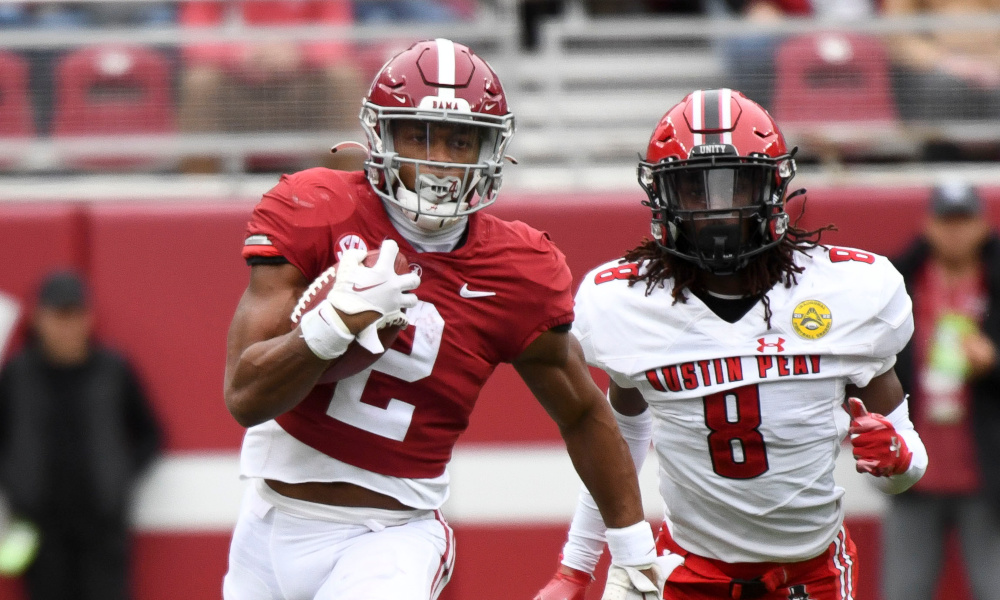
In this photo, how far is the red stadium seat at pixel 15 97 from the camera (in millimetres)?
5355

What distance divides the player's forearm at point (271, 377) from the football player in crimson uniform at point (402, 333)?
4.6 inches

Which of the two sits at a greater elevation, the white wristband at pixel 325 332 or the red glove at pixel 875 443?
the white wristband at pixel 325 332

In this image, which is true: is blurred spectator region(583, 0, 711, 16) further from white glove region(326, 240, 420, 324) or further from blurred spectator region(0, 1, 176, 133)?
white glove region(326, 240, 420, 324)

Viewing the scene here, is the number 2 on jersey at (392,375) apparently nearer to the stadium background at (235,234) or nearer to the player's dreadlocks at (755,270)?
the player's dreadlocks at (755,270)

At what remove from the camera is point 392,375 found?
290 cm

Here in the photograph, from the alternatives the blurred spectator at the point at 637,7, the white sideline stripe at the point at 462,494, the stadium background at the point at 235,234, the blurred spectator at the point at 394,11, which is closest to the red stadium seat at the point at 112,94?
the stadium background at the point at 235,234

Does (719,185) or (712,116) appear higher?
(712,116)

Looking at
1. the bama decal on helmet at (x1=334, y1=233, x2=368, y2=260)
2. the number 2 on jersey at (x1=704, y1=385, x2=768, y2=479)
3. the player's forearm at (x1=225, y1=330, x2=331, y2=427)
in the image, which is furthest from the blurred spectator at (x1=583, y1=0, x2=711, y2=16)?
the player's forearm at (x1=225, y1=330, x2=331, y2=427)

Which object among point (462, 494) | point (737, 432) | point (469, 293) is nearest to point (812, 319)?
point (737, 432)

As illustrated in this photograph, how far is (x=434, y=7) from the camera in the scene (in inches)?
232

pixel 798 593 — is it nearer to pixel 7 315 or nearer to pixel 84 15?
pixel 7 315

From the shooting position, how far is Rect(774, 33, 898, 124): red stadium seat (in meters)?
5.43

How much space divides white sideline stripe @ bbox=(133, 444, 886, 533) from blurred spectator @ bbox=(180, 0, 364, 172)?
142 centimetres

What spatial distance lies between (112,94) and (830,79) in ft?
9.89
